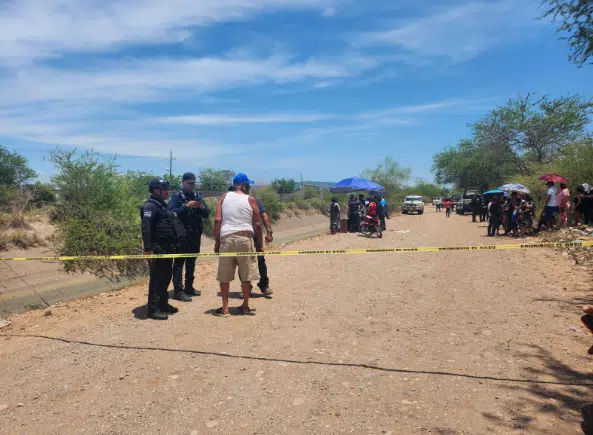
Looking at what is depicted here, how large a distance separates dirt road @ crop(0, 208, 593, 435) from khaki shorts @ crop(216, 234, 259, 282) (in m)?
0.59

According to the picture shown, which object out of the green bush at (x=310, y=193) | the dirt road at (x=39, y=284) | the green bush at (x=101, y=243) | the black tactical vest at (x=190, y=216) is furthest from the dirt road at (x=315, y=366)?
the green bush at (x=310, y=193)

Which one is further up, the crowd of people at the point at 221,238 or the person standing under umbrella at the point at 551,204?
the person standing under umbrella at the point at 551,204

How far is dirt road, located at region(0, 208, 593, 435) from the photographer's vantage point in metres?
3.23

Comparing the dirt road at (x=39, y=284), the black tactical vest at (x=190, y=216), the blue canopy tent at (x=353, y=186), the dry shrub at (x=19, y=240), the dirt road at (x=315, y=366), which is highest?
the blue canopy tent at (x=353, y=186)

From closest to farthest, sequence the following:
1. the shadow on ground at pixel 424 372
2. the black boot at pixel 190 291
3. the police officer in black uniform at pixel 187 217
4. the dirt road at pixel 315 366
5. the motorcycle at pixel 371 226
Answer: the dirt road at pixel 315 366 → the shadow on ground at pixel 424 372 → the police officer in black uniform at pixel 187 217 → the black boot at pixel 190 291 → the motorcycle at pixel 371 226

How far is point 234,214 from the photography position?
18.7 ft

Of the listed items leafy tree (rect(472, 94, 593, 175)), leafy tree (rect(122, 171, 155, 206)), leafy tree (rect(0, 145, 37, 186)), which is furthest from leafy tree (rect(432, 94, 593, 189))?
leafy tree (rect(0, 145, 37, 186))

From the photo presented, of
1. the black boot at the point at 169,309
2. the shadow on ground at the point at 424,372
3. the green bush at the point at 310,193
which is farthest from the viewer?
the green bush at the point at 310,193

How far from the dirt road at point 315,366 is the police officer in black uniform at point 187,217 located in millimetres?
507

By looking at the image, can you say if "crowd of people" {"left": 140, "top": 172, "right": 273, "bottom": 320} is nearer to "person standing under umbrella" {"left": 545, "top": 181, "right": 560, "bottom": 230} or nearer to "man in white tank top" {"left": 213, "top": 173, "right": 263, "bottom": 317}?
"man in white tank top" {"left": 213, "top": 173, "right": 263, "bottom": 317}

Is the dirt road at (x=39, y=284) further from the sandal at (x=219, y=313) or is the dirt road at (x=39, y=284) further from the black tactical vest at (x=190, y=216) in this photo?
the sandal at (x=219, y=313)

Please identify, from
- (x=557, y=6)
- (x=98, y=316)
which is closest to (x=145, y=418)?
(x=98, y=316)

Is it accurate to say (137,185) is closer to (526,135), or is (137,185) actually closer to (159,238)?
(159,238)

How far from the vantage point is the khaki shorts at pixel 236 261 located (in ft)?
18.6
